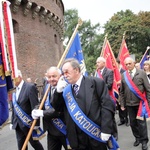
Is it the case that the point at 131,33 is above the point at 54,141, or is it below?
above

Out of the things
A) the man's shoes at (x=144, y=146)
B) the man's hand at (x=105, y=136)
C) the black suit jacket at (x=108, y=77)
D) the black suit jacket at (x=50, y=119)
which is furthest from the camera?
the black suit jacket at (x=108, y=77)

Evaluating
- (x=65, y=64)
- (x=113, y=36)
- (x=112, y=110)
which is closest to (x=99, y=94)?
(x=112, y=110)

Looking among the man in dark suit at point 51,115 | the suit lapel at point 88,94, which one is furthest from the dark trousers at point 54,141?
the suit lapel at point 88,94

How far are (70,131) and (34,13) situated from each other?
1837cm

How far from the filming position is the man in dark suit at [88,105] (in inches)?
122

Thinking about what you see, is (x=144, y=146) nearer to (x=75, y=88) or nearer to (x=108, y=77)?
(x=108, y=77)

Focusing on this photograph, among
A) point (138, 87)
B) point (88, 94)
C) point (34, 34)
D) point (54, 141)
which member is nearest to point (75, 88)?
point (88, 94)

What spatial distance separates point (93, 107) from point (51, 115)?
2.78 feet

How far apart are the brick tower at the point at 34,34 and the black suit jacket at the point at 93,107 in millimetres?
15939

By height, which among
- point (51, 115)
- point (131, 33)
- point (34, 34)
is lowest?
point (51, 115)

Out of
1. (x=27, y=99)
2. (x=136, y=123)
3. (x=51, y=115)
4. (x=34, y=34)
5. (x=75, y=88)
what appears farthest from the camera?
(x=34, y=34)

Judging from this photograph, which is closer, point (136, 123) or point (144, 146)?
point (144, 146)

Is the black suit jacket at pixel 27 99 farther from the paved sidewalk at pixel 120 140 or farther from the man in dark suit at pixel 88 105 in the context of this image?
the paved sidewalk at pixel 120 140

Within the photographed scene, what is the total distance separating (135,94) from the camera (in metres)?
5.22
